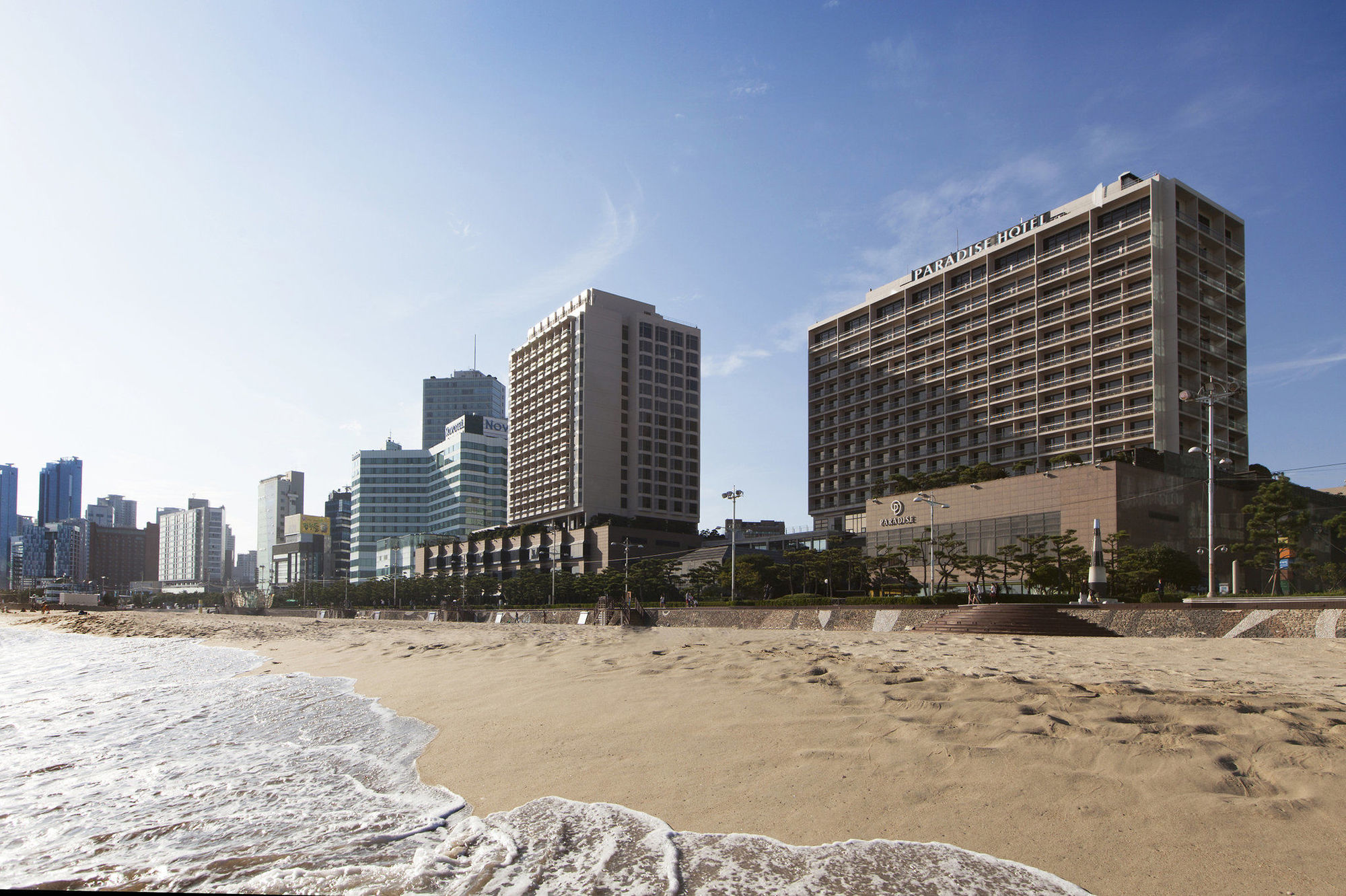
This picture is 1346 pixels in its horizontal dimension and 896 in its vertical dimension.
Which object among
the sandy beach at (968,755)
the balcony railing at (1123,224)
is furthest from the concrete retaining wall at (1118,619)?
the balcony railing at (1123,224)

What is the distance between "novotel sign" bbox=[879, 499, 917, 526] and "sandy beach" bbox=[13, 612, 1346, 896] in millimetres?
57905

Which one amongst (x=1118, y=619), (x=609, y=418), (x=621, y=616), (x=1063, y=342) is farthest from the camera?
(x=609, y=418)

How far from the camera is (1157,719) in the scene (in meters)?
7.66

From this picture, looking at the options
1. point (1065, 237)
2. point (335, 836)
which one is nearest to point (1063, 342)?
point (1065, 237)

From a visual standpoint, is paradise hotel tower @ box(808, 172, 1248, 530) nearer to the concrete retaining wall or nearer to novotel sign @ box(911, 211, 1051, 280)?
novotel sign @ box(911, 211, 1051, 280)

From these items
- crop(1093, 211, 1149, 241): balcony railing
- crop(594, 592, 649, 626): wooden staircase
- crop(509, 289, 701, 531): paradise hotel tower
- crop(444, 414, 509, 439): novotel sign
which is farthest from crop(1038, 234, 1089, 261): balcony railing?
crop(444, 414, 509, 439): novotel sign

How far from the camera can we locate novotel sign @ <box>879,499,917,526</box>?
234ft

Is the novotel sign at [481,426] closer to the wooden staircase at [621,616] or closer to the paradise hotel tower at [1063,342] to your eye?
the paradise hotel tower at [1063,342]

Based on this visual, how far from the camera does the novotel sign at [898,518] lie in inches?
2813

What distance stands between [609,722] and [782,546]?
100943 millimetres

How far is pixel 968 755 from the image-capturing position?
6.98 meters

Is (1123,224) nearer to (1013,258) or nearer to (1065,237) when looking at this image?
(1065,237)

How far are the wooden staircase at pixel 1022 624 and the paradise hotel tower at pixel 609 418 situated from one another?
82.6 metres

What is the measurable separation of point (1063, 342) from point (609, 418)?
61.7 metres
